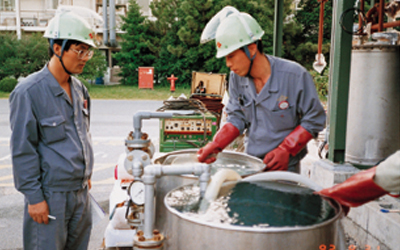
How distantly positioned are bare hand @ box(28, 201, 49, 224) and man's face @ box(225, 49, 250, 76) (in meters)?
1.48

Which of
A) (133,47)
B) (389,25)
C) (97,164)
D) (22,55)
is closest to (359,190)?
(389,25)

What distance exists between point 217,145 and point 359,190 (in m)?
1.16

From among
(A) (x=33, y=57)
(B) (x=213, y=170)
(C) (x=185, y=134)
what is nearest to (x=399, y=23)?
(C) (x=185, y=134)

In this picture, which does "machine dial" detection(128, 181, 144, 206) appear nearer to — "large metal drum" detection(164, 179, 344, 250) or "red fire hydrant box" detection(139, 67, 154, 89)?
"large metal drum" detection(164, 179, 344, 250)

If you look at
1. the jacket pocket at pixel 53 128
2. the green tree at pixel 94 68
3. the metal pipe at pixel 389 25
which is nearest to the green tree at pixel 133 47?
the green tree at pixel 94 68

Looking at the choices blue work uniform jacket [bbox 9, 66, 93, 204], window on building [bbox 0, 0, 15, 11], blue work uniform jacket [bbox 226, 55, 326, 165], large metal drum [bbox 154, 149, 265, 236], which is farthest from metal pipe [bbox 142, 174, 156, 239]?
window on building [bbox 0, 0, 15, 11]

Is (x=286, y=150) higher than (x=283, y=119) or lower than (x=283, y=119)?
lower

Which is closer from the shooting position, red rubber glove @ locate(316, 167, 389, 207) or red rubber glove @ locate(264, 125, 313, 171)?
red rubber glove @ locate(316, 167, 389, 207)

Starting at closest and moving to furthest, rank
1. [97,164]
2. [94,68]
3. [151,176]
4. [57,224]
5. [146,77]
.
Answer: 1. [151,176]
2. [57,224]
3. [97,164]
4. [146,77]
5. [94,68]

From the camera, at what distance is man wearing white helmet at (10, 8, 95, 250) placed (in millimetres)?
2344

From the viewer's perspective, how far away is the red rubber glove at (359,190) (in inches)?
61.3

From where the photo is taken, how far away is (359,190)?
5.19 feet

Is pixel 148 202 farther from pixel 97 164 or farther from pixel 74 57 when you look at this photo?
pixel 97 164

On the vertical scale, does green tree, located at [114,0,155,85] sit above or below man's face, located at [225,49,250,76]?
above
